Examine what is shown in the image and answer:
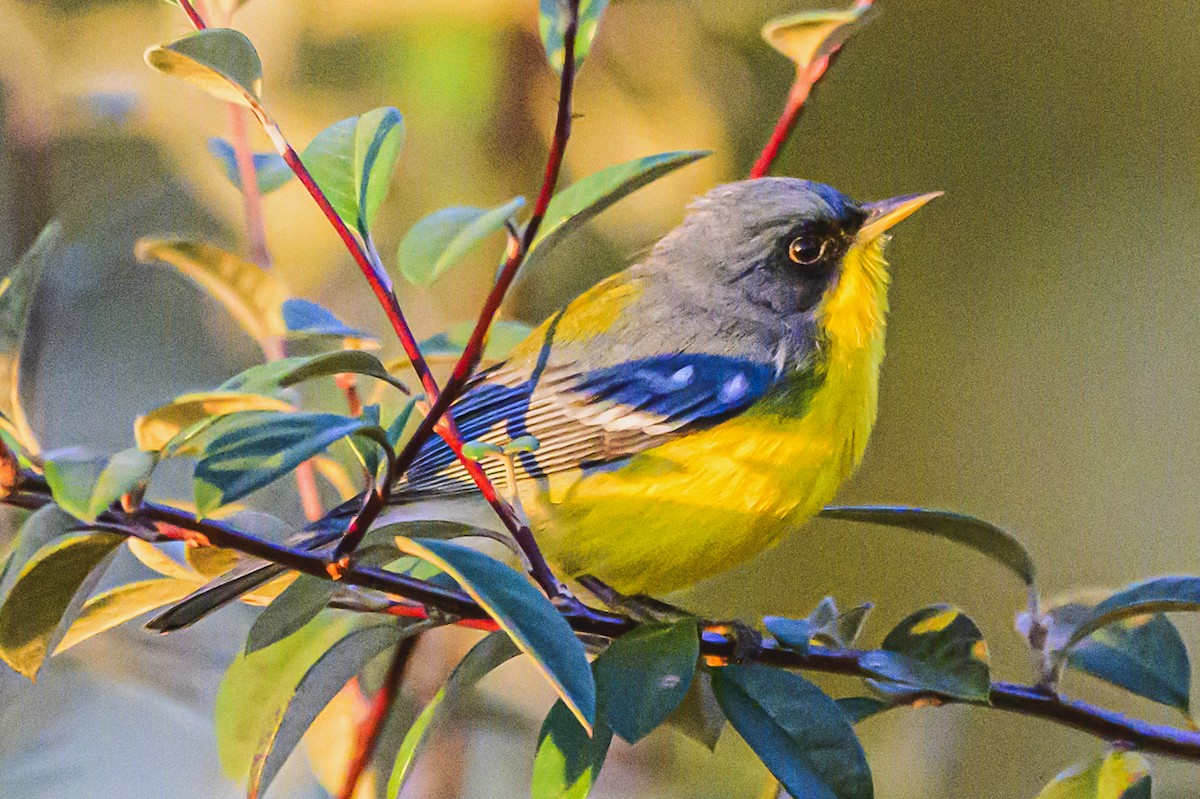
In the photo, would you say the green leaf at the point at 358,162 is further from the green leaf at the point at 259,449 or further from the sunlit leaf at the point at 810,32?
the sunlit leaf at the point at 810,32

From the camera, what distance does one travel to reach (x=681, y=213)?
5.66ft

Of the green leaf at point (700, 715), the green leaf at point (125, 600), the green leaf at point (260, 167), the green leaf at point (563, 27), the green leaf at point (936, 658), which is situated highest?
the green leaf at point (563, 27)

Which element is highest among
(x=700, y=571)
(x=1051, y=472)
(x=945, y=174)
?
(x=945, y=174)

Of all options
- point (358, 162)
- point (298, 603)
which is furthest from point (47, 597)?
point (358, 162)

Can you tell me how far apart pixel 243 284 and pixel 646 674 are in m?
0.53

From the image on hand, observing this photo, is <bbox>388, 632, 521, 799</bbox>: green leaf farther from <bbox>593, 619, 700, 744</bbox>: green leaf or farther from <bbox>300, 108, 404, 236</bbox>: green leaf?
<bbox>300, 108, 404, 236</bbox>: green leaf

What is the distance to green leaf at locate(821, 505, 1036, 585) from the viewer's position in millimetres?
925

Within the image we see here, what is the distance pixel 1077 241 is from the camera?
8.79 ft

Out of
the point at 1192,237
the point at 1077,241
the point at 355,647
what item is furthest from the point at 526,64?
the point at 1192,237

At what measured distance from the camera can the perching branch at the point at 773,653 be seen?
696 millimetres

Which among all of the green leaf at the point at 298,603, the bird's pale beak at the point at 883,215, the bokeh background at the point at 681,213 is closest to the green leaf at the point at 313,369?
the green leaf at the point at 298,603

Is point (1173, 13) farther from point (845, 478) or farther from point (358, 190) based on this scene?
point (358, 190)

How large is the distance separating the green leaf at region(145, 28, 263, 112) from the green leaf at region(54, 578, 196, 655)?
14.1 inches

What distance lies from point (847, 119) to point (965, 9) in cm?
42
